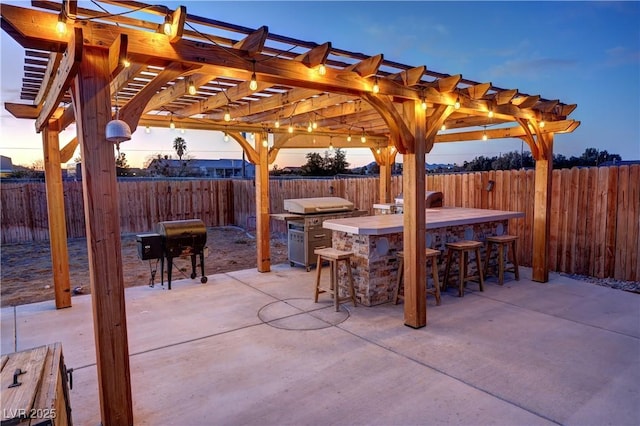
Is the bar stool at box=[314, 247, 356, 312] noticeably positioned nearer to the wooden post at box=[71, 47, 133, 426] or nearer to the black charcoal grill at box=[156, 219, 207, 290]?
the black charcoal grill at box=[156, 219, 207, 290]

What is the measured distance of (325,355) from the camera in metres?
3.56

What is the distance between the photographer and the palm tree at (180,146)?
70.2ft

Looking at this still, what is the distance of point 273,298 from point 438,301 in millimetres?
2272

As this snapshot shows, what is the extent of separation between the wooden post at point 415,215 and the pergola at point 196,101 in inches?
0.5

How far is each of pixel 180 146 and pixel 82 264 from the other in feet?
49.2

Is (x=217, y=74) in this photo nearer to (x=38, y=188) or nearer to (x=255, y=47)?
(x=255, y=47)

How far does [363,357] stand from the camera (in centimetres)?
351

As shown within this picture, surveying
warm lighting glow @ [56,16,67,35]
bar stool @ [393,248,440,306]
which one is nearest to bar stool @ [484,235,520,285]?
bar stool @ [393,248,440,306]

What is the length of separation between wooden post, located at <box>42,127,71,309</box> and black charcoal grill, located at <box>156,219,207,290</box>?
1318 mm

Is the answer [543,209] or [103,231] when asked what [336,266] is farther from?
[543,209]

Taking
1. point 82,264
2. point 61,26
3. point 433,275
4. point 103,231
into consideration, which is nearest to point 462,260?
point 433,275

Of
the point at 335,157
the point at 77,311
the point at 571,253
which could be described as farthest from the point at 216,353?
the point at 335,157

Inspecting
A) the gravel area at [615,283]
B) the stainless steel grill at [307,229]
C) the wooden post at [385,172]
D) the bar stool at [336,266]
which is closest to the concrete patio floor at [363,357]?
the bar stool at [336,266]

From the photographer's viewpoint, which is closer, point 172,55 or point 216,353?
point 172,55
